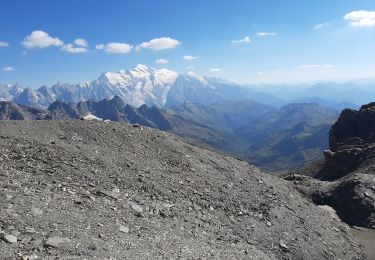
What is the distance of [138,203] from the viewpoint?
88.4 ft

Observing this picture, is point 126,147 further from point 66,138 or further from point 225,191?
point 225,191

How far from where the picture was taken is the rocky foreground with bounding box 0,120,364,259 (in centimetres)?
2027

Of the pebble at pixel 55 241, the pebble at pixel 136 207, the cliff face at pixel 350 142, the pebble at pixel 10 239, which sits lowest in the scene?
the cliff face at pixel 350 142

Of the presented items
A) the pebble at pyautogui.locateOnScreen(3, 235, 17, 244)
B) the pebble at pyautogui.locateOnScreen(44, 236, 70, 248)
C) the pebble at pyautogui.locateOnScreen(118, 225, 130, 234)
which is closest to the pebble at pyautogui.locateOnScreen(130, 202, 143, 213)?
the pebble at pyautogui.locateOnScreen(118, 225, 130, 234)

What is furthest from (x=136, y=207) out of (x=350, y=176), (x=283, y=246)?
(x=350, y=176)

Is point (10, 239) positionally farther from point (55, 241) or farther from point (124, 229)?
point (124, 229)

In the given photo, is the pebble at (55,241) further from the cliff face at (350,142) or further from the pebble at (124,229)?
the cliff face at (350,142)

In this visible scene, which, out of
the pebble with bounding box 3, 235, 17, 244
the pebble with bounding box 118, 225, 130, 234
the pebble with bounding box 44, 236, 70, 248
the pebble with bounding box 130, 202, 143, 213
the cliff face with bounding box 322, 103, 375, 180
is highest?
the pebble with bounding box 3, 235, 17, 244

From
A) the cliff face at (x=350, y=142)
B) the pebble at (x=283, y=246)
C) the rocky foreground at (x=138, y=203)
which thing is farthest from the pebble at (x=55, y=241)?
the cliff face at (x=350, y=142)

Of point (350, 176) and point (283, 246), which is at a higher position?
point (350, 176)

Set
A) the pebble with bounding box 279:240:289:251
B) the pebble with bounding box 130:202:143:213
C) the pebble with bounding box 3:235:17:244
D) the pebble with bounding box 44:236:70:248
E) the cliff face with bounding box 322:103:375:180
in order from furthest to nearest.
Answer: the cliff face with bounding box 322:103:375:180
the pebble with bounding box 279:240:289:251
the pebble with bounding box 130:202:143:213
the pebble with bounding box 44:236:70:248
the pebble with bounding box 3:235:17:244

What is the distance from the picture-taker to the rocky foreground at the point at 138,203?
2027 centimetres

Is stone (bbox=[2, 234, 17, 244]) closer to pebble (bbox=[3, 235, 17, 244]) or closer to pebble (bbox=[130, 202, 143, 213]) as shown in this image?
pebble (bbox=[3, 235, 17, 244])

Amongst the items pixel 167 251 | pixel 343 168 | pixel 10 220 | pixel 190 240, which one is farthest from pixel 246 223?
pixel 343 168
